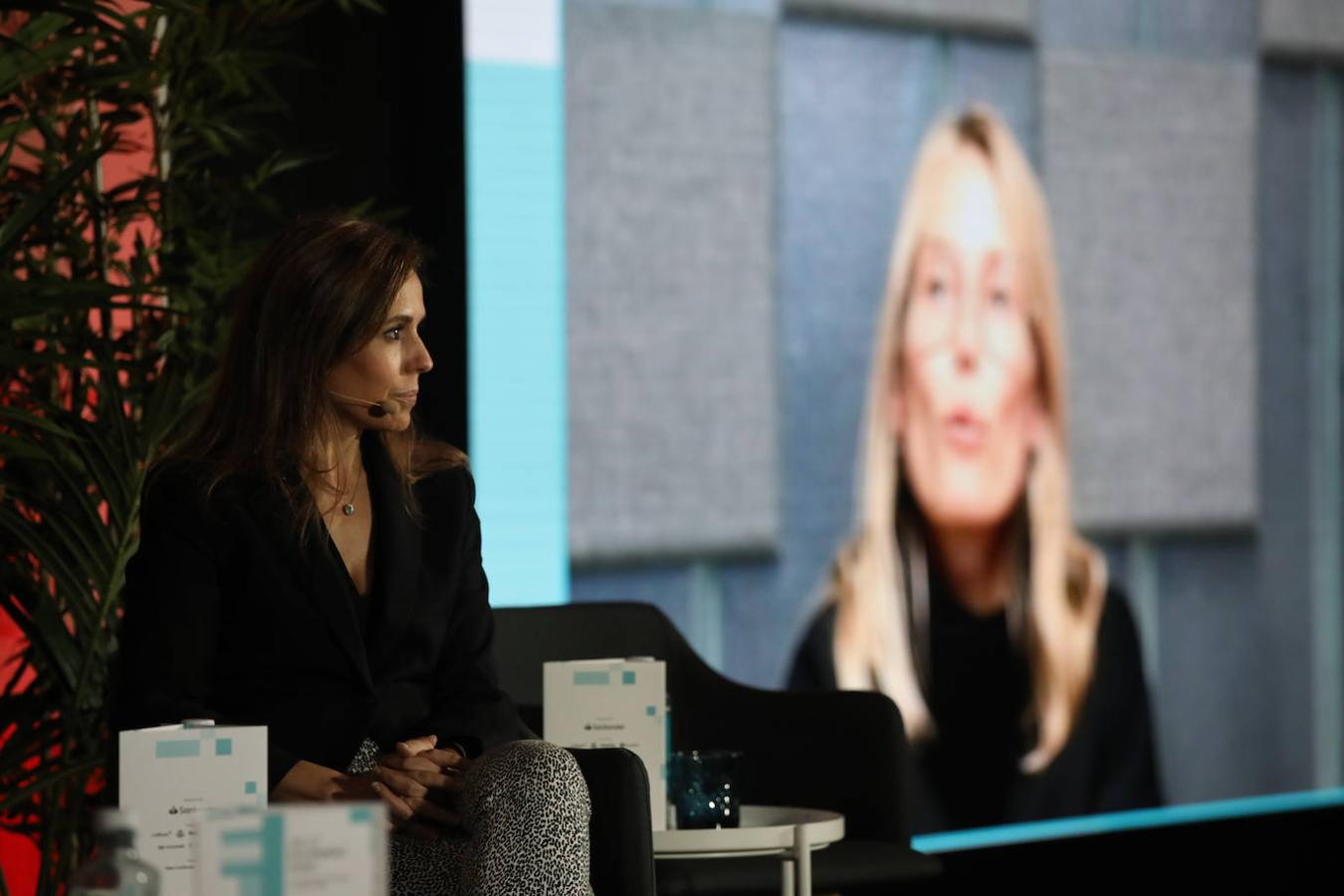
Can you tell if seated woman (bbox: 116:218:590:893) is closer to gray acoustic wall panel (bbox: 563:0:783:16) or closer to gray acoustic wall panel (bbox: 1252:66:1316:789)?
gray acoustic wall panel (bbox: 563:0:783:16)

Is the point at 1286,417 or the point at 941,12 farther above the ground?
the point at 941,12

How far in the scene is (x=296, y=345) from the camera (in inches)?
80.9

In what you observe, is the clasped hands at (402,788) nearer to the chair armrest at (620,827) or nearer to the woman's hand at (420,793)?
the woman's hand at (420,793)

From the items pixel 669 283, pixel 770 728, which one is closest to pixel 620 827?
pixel 770 728

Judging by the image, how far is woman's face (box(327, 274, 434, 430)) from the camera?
2062 mm

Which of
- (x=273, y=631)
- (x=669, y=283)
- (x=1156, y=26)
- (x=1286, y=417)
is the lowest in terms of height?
(x=273, y=631)

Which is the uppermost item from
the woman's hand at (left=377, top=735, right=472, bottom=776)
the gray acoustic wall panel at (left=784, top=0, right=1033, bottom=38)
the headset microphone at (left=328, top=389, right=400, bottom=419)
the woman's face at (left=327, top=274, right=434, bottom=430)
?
the gray acoustic wall panel at (left=784, top=0, right=1033, bottom=38)

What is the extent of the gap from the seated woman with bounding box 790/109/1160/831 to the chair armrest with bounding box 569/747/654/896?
213 centimetres

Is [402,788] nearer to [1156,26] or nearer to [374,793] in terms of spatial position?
[374,793]

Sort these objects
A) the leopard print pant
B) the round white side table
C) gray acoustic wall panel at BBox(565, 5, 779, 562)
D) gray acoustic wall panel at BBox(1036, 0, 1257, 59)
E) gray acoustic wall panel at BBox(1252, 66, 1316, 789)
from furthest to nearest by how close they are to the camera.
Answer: gray acoustic wall panel at BBox(1252, 66, 1316, 789), gray acoustic wall panel at BBox(1036, 0, 1257, 59), gray acoustic wall panel at BBox(565, 5, 779, 562), the round white side table, the leopard print pant

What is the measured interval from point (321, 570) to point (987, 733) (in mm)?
2610

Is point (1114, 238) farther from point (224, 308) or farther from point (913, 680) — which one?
point (224, 308)

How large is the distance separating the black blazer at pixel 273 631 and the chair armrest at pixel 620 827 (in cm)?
16

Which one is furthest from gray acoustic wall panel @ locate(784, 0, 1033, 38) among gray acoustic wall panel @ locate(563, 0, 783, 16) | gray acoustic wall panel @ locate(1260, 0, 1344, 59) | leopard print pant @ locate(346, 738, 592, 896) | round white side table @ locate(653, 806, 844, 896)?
leopard print pant @ locate(346, 738, 592, 896)
